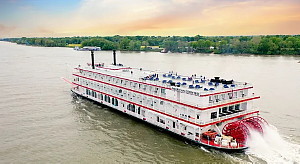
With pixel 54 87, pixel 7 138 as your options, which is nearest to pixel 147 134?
pixel 7 138

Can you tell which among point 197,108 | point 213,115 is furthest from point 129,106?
point 213,115

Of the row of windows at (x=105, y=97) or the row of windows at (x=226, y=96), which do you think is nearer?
the row of windows at (x=226, y=96)

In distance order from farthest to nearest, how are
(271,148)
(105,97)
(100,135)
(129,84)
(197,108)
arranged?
(105,97) → (129,84) → (100,135) → (271,148) → (197,108)

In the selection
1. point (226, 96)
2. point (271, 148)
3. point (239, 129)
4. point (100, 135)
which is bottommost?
point (100, 135)

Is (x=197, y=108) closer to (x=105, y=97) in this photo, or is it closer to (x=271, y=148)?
(x=271, y=148)

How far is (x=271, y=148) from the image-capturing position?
23.2 meters

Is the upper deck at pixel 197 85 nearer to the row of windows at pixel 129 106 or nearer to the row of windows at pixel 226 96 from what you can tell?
the row of windows at pixel 226 96

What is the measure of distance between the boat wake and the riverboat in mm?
936

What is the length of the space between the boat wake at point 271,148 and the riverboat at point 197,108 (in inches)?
36.8

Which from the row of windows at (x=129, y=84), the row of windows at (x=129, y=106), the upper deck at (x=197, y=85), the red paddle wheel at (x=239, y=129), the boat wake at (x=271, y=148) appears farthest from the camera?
the row of windows at (x=129, y=84)

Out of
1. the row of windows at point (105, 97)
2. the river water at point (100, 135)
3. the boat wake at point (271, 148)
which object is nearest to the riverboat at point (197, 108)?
the row of windows at point (105, 97)

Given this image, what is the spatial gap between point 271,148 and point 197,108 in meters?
7.73

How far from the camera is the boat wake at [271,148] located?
70.6 ft

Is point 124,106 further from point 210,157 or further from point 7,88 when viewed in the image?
point 7,88
